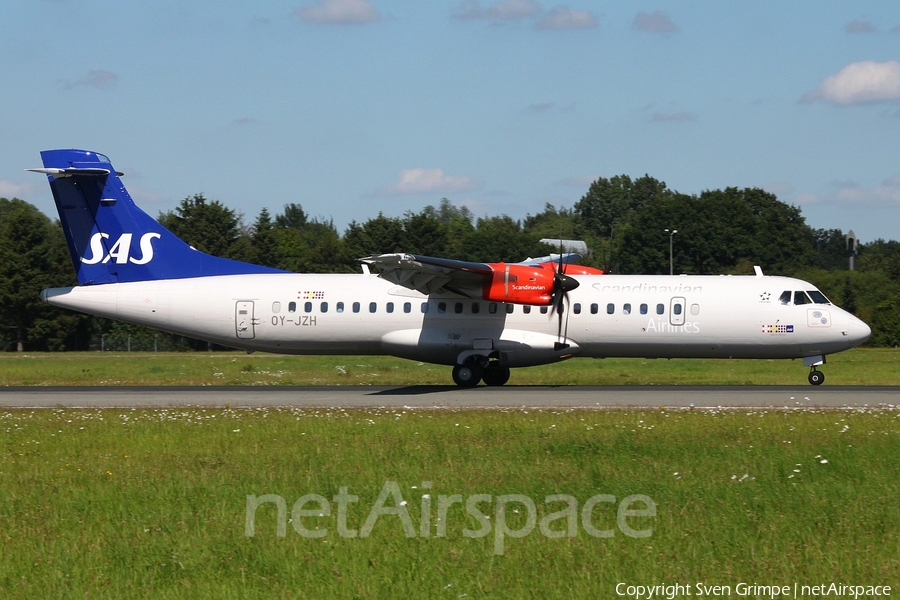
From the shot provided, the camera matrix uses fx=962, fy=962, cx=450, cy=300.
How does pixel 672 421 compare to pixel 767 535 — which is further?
pixel 672 421

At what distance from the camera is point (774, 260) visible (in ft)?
270

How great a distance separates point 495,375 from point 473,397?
4051 mm

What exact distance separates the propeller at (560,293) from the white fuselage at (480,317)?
0.10 m

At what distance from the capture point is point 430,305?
25750 mm

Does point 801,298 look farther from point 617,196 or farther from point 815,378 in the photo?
point 617,196

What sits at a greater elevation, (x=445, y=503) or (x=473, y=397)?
(x=473, y=397)

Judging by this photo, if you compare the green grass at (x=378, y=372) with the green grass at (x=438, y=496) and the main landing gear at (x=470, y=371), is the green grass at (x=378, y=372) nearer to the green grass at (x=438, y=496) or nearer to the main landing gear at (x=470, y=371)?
the main landing gear at (x=470, y=371)

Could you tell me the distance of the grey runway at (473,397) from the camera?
20453mm

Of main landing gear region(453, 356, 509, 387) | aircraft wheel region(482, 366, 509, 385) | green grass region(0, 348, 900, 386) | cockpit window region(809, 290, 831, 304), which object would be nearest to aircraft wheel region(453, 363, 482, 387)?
main landing gear region(453, 356, 509, 387)

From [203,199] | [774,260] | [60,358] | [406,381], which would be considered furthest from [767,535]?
[774,260]

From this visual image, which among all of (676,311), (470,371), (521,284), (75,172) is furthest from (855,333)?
(75,172)

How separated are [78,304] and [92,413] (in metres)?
7.76

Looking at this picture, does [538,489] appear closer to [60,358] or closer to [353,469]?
[353,469]

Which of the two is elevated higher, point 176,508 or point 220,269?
point 220,269
